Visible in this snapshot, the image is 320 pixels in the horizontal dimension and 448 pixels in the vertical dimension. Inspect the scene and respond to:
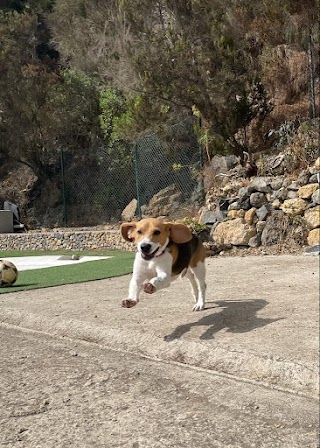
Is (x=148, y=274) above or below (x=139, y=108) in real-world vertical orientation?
below

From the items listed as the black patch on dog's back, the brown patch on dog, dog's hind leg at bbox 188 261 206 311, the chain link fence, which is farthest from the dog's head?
the chain link fence

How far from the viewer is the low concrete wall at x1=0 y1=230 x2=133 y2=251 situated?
40.8 ft

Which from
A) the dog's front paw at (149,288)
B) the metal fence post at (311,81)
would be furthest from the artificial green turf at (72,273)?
the metal fence post at (311,81)

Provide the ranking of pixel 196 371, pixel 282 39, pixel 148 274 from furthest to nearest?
pixel 282 39 < pixel 148 274 < pixel 196 371

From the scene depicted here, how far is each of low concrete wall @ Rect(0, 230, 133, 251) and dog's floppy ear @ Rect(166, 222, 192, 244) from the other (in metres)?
7.81

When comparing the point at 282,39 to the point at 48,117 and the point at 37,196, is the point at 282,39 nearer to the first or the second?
the point at 48,117

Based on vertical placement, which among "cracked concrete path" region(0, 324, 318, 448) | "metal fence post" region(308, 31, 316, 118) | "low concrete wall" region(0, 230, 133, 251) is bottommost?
"low concrete wall" region(0, 230, 133, 251)

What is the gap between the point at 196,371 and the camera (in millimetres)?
3348

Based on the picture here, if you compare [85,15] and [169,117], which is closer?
[169,117]

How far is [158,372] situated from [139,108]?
12.4 m

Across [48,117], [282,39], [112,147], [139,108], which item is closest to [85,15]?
[48,117]

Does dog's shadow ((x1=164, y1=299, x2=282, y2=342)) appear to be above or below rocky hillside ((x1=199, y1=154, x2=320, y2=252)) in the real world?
below

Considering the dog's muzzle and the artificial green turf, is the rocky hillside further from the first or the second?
the dog's muzzle

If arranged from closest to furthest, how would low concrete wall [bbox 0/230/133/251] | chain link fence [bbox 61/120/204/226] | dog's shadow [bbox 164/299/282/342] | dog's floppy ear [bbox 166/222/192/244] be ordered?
dog's floppy ear [bbox 166/222/192/244] → dog's shadow [bbox 164/299/282/342] → low concrete wall [bbox 0/230/133/251] → chain link fence [bbox 61/120/204/226]
